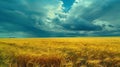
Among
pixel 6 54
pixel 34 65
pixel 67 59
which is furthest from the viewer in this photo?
pixel 6 54

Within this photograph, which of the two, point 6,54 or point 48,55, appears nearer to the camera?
point 48,55

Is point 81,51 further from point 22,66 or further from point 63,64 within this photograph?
point 22,66

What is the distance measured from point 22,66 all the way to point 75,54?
196 centimetres

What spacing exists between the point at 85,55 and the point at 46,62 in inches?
57.3

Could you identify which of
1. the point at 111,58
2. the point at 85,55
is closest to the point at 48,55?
the point at 85,55

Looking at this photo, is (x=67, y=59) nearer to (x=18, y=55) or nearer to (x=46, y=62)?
(x=46, y=62)

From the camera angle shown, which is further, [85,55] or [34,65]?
[85,55]

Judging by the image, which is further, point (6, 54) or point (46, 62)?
point (6, 54)

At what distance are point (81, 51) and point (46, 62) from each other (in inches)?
64.8

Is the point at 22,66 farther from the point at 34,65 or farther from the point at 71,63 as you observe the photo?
the point at 71,63

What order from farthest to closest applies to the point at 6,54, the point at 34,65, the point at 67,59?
the point at 6,54 → the point at 67,59 → the point at 34,65

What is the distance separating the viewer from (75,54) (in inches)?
344

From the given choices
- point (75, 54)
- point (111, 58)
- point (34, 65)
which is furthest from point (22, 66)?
point (111, 58)

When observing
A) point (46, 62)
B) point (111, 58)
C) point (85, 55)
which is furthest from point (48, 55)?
point (111, 58)
